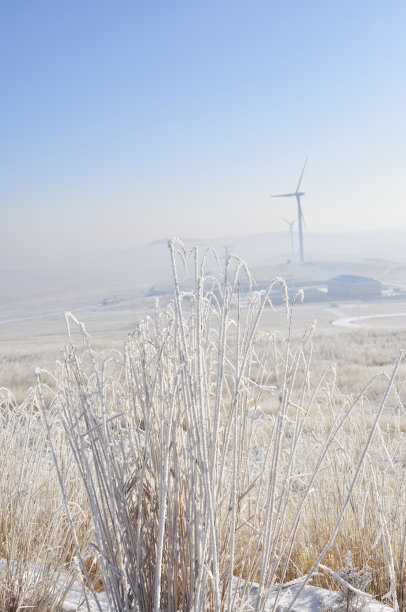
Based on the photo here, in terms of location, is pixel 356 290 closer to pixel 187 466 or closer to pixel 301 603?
pixel 301 603

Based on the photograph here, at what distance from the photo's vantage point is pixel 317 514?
244cm

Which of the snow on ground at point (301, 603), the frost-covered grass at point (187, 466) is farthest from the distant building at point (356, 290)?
the frost-covered grass at point (187, 466)

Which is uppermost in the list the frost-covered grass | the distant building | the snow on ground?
the frost-covered grass

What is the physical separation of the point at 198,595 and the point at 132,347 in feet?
2.45

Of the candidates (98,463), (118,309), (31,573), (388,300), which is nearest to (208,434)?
(98,463)

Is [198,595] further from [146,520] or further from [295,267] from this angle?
[295,267]

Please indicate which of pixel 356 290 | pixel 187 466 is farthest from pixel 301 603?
pixel 356 290

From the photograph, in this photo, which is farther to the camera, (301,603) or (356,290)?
(356,290)

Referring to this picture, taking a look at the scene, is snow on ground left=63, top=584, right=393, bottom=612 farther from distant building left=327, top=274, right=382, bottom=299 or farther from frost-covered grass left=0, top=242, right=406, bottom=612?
distant building left=327, top=274, right=382, bottom=299

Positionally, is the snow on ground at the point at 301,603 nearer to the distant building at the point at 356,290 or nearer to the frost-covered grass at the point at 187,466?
the frost-covered grass at the point at 187,466

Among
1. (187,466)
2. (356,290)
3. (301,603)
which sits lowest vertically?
(356,290)

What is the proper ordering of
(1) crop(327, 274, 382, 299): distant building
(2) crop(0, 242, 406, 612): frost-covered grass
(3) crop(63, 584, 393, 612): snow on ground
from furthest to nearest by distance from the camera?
(1) crop(327, 274, 382, 299): distant building
(3) crop(63, 584, 393, 612): snow on ground
(2) crop(0, 242, 406, 612): frost-covered grass

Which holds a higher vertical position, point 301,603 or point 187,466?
point 187,466

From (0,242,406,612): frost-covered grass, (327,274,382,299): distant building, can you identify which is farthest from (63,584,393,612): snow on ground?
(327,274,382,299): distant building
